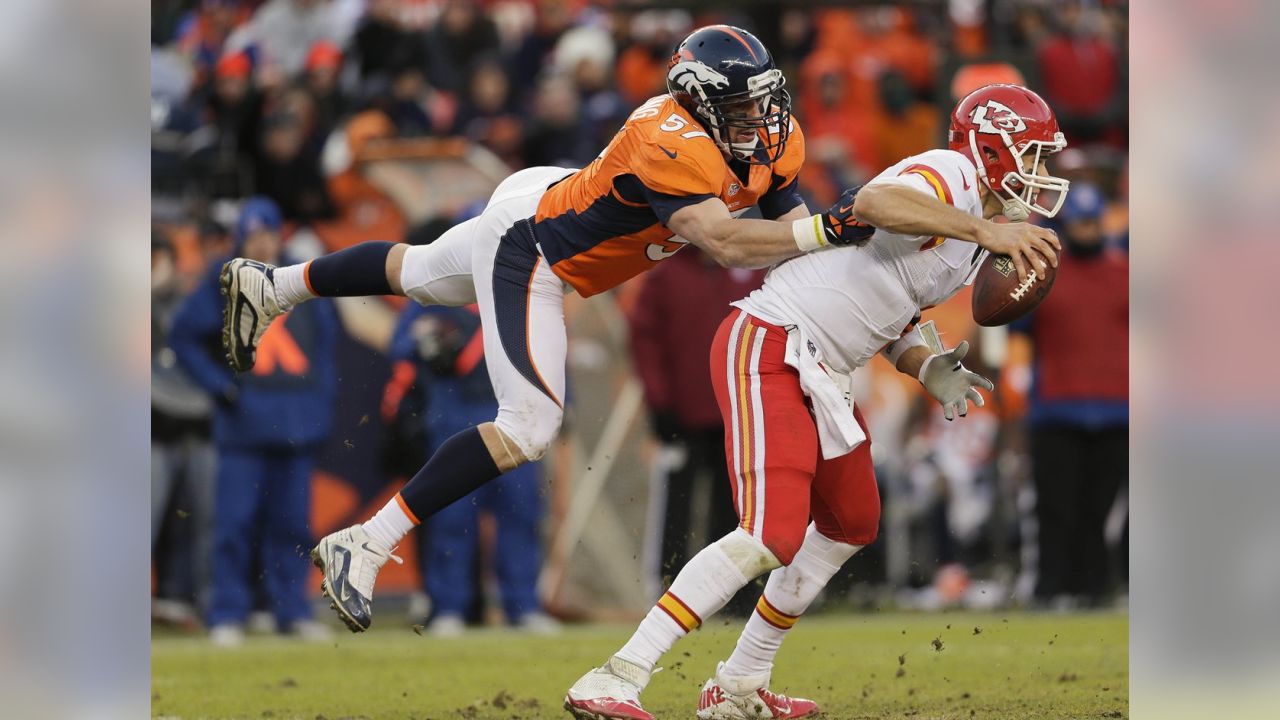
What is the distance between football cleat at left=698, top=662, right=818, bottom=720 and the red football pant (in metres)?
0.71

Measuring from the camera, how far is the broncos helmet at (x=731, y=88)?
5180 millimetres

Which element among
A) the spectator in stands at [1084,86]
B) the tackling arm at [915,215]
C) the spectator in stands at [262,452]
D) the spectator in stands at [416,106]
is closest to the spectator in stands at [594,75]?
the spectator in stands at [416,106]

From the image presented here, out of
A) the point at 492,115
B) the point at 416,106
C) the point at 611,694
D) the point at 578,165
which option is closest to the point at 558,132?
the point at 578,165

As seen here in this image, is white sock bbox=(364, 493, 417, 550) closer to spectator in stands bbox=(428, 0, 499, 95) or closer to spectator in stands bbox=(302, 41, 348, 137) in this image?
spectator in stands bbox=(302, 41, 348, 137)

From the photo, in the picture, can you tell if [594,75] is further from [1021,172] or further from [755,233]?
[1021,172]

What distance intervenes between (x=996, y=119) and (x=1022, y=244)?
0.48 m

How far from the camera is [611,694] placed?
4973mm

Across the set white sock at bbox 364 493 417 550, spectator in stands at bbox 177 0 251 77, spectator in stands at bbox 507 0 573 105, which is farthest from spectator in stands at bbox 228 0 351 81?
white sock at bbox 364 493 417 550

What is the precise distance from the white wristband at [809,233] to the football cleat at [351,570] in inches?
70.4

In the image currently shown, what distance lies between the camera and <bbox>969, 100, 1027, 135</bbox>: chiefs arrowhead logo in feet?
16.3

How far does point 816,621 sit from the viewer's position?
9070 mm

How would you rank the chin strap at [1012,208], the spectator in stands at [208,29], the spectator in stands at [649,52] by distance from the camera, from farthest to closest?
the spectator in stands at [649,52] → the spectator in stands at [208,29] → the chin strap at [1012,208]

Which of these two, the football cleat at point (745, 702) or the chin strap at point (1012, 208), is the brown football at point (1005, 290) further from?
the football cleat at point (745, 702)

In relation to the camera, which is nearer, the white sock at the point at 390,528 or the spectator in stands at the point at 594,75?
the white sock at the point at 390,528
